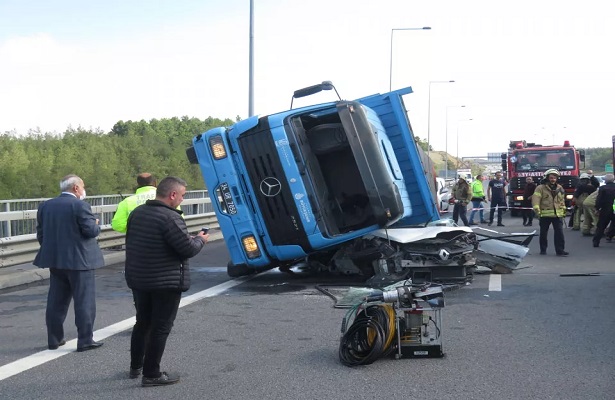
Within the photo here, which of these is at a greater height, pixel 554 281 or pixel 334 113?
pixel 334 113

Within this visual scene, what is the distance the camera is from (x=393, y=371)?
6.24m

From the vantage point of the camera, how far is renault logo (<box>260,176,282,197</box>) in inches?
416

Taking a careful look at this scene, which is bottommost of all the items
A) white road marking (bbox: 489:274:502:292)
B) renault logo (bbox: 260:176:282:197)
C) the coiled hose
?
white road marking (bbox: 489:274:502:292)

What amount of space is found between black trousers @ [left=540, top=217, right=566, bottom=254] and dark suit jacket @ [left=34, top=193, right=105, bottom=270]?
9.96 meters

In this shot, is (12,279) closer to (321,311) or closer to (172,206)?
(321,311)

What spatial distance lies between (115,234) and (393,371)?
413 inches

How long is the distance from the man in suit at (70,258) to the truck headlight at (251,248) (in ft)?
11.7

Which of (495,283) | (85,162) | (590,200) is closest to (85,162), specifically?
(85,162)

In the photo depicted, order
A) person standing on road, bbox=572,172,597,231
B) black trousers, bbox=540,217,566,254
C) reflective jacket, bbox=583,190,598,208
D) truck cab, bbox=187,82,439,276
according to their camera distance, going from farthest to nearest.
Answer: person standing on road, bbox=572,172,597,231, reflective jacket, bbox=583,190,598,208, black trousers, bbox=540,217,566,254, truck cab, bbox=187,82,439,276

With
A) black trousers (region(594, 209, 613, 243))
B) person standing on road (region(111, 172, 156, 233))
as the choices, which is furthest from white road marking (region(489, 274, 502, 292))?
black trousers (region(594, 209, 613, 243))

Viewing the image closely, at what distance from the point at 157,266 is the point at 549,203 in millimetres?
10562

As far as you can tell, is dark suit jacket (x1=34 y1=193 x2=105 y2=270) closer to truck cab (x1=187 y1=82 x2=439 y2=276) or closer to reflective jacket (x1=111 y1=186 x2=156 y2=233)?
→ reflective jacket (x1=111 y1=186 x2=156 y2=233)

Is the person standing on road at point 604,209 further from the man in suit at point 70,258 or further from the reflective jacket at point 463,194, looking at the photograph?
the man in suit at point 70,258

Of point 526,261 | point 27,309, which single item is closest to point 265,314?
point 27,309
